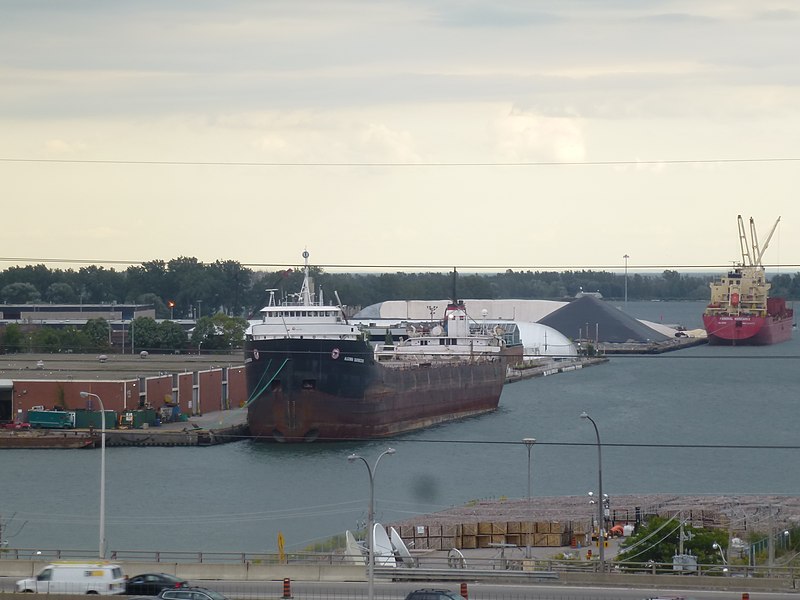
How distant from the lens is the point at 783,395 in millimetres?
56594

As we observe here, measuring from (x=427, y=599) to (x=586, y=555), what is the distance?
6.65 metres

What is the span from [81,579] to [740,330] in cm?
7750

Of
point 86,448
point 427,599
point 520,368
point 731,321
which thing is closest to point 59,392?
point 86,448

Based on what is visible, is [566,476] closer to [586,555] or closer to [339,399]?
[339,399]

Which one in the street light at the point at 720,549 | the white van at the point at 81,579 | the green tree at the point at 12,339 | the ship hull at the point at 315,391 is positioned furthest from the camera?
the green tree at the point at 12,339

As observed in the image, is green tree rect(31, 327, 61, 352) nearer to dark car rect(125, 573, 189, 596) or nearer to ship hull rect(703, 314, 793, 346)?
ship hull rect(703, 314, 793, 346)

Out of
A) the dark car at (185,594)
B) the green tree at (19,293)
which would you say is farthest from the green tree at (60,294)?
the dark car at (185,594)

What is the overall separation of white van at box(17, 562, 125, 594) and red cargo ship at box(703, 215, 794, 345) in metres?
77.2

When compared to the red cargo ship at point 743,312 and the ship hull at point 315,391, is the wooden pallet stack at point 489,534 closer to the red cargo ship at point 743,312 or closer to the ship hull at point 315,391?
the ship hull at point 315,391

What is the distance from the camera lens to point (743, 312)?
9119cm

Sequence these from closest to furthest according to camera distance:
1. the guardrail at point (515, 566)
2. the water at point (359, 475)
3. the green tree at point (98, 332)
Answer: the guardrail at point (515, 566) → the water at point (359, 475) → the green tree at point (98, 332)

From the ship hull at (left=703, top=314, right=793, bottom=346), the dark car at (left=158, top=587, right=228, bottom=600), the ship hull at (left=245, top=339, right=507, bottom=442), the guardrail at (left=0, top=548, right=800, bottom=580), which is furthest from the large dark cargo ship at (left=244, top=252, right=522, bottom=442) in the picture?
the ship hull at (left=703, top=314, right=793, bottom=346)

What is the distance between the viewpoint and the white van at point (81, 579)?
51.8 ft

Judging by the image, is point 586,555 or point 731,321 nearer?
point 586,555
